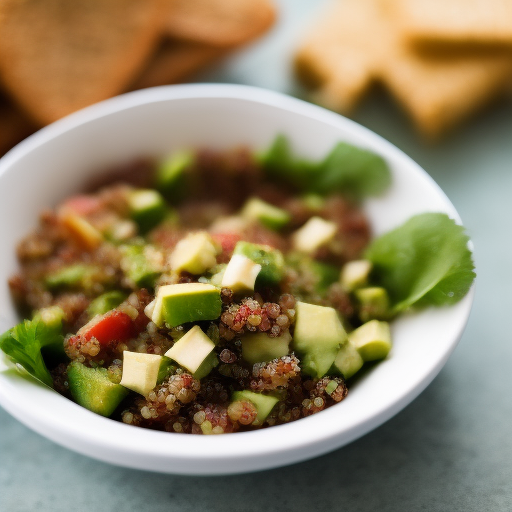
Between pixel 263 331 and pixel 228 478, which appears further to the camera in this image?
pixel 228 478

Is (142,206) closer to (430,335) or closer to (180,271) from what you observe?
(180,271)

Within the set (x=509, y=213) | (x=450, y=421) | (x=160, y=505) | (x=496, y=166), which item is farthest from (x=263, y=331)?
(x=496, y=166)

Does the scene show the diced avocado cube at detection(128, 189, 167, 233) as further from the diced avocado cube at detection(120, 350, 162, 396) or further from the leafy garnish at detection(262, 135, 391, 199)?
the diced avocado cube at detection(120, 350, 162, 396)

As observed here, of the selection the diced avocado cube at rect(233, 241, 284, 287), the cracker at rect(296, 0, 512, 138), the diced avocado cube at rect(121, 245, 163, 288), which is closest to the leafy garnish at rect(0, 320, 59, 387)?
the diced avocado cube at rect(121, 245, 163, 288)

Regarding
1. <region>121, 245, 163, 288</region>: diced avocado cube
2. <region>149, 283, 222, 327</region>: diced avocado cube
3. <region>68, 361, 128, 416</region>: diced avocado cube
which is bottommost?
<region>68, 361, 128, 416</region>: diced avocado cube

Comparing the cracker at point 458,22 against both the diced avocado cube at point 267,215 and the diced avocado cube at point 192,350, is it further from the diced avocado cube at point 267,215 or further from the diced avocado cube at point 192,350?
the diced avocado cube at point 192,350

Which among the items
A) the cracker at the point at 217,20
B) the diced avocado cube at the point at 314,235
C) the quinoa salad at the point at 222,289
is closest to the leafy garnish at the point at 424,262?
the quinoa salad at the point at 222,289
